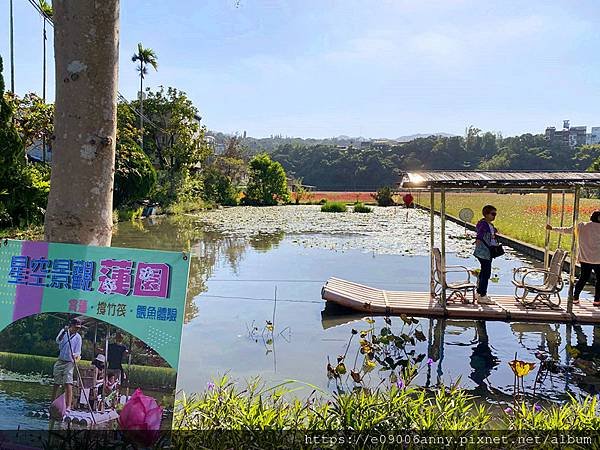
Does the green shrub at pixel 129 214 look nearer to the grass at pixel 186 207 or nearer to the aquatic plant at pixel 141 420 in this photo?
the grass at pixel 186 207

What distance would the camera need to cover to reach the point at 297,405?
3.13 metres

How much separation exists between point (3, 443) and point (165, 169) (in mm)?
27379

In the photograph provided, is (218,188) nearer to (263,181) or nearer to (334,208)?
(263,181)

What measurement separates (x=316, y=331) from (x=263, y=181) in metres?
28.8

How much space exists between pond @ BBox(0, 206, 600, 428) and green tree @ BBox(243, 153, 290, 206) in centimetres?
2048

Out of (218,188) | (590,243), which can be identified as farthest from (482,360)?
(218,188)

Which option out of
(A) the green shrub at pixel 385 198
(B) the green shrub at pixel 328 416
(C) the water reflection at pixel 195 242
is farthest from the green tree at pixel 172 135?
(B) the green shrub at pixel 328 416

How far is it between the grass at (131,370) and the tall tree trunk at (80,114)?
0.51 meters

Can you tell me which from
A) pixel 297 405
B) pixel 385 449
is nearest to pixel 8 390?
pixel 297 405

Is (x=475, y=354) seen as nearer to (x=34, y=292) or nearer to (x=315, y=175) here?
(x=34, y=292)

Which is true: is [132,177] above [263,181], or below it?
above

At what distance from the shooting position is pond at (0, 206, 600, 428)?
15.6 ft

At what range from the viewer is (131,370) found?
223 centimetres

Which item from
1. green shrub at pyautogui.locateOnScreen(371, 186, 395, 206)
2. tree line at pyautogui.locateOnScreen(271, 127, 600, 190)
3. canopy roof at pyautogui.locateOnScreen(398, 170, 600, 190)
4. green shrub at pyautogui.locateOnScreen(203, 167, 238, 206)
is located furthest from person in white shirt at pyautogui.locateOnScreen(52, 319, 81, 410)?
tree line at pyautogui.locateOnScreen(271, 127, 600, 190)
